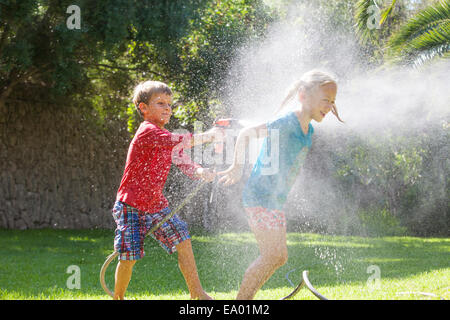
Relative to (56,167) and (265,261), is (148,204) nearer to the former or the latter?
(265,261)

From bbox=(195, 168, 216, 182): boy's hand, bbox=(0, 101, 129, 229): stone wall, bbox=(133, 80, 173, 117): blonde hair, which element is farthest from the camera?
bbox=(0, 101, 129, 229): stone wall

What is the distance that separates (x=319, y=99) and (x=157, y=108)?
1087 mm

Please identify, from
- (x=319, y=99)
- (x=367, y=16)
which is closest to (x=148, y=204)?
(x=319, y=99)

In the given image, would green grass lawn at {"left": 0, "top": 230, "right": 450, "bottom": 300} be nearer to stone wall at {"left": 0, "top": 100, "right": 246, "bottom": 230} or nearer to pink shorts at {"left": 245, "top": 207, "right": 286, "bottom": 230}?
stone wall at {"left": 0, "top": 100, "right": 246, "bottom": 230}

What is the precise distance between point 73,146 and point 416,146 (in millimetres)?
7742

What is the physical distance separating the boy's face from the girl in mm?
692

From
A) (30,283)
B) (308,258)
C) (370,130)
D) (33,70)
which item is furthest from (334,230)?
(30,283)

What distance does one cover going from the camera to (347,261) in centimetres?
804

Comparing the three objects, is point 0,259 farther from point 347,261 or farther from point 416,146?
point 416,146

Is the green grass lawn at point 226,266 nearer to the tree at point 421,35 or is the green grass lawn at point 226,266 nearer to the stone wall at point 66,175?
the stone wall at point 66,175

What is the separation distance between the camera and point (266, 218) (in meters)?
3.26

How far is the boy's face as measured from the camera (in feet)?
12.3

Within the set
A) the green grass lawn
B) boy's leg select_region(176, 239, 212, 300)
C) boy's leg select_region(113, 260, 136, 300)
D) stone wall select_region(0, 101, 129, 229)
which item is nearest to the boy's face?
boy's leg select_region(176, 239, 212, 300)

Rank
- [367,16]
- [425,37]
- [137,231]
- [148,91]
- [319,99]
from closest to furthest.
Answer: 1. [319,99]
2. [137,231]
3. [148,91]
4. [425,37]
5. [367,16]
